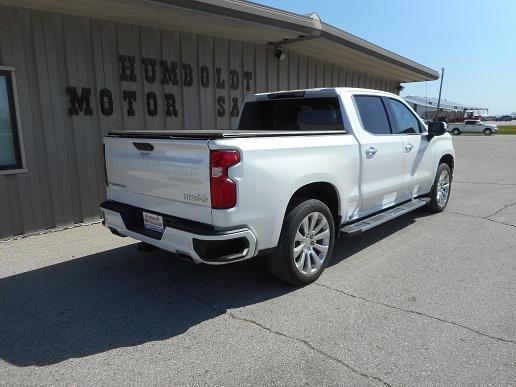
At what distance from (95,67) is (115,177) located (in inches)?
115

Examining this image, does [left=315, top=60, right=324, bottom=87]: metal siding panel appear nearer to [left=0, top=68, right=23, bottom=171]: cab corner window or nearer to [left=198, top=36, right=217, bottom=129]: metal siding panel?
[left=198, top=36, right=217, bottom=129]: metal siding panel

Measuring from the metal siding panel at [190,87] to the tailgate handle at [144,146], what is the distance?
3814 millimetres

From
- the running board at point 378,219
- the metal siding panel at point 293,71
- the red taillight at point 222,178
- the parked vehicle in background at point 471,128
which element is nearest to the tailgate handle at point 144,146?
the red taillight at point 222,178

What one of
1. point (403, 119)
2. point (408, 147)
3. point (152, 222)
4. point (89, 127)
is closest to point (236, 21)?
point (89, 127)

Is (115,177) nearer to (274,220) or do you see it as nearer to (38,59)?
(274,220)

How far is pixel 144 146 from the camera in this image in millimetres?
3689

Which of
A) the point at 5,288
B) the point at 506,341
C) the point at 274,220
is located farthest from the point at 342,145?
the point at 5,288

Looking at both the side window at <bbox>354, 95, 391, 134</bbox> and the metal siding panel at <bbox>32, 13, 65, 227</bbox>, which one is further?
the metal siding panel at <bbox>32, 13, 65, 227</bbox>

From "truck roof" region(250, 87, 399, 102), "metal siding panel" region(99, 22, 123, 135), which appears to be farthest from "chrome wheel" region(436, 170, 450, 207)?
"metal siding panel" region(99, 22, 123, 135)

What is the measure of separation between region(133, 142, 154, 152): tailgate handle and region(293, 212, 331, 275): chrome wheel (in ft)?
5.00

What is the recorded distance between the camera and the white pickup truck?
3.18 meters

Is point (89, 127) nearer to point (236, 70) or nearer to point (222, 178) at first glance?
point (236, 70)

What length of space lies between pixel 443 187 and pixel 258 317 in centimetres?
491

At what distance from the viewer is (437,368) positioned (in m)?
2.71
